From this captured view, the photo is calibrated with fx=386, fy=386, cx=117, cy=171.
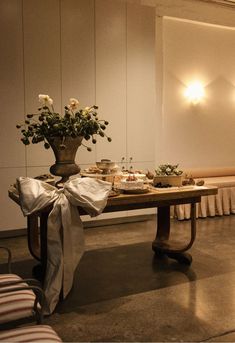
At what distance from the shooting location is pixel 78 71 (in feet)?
16.4

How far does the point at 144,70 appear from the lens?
5402 mm

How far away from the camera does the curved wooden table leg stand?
373cm

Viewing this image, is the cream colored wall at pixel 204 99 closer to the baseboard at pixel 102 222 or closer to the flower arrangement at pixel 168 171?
the baseboard at pixel 102 222

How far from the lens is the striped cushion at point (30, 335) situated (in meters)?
1.57

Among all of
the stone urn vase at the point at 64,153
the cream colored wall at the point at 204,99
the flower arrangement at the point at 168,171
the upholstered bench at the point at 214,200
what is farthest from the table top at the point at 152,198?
the cream colored wall at the point at 204,99

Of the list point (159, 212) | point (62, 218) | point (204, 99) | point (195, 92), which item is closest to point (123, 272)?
point (159, 212)

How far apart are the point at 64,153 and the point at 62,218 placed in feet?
1.99

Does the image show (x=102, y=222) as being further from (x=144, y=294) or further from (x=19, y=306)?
(x=19, y=306)

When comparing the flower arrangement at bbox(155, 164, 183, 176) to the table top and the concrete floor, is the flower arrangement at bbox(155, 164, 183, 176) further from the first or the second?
the concrete floor

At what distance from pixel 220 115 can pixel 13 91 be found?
12.1 feet

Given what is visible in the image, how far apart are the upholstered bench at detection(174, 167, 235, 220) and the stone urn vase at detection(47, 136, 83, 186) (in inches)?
111

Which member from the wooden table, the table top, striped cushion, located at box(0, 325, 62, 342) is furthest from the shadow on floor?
striped cushion, located at box(0, 325, 62, 342)

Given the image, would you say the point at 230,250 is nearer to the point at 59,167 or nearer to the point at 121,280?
the point at 121,280

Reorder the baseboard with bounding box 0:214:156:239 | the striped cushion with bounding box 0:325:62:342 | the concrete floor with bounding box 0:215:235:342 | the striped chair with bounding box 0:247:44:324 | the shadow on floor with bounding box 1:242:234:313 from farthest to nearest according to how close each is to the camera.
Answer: the baseboard with bounding box 0:214:156:239, the shadow on floor with bounding box 1:242:234:313, the concrete floor with bounding box 0:215:235:342, the striped chair with bounding box 0:247:44:324, the striped cushion with bounding box 0:325:62:342
